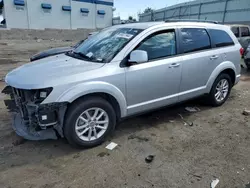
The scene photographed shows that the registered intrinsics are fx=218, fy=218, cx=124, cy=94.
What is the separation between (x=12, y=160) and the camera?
3053 mm

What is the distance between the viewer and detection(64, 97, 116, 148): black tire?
3.03 meters

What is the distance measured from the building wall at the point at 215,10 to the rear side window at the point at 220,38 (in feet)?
63.7

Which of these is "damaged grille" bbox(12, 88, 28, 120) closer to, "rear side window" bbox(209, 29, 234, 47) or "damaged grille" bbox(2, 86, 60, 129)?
"damaged grille" bbox(2, 86, 60, 129)

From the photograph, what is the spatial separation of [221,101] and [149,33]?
8.44ft

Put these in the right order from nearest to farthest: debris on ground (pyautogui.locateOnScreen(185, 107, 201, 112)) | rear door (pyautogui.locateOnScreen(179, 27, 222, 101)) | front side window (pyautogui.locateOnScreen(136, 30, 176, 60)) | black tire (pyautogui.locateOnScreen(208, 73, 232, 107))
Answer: front side window (pyautogui.locateOnScreen(136, 30, 176, 60)) → rear door (pyautogui.locateOnScreen(179, 27, 222, 101)) → black tire (pyautogui.locateOnScreen(208, 73, 232, 107)) → debris on ground (pyautogui.locateOnScreen(185, 107, 201, 112))

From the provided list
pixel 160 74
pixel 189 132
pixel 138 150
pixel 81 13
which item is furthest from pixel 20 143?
pixel 81 13

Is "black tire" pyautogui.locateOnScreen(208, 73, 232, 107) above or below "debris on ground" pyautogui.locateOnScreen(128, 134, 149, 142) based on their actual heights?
above

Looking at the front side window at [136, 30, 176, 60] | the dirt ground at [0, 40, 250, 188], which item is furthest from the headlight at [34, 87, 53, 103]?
the front side window at [136, 30, 176, 60]

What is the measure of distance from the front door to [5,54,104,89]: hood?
25.5 inches

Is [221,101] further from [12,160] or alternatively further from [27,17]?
[27,17]

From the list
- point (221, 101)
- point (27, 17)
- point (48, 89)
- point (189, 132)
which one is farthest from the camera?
point (27, 17)

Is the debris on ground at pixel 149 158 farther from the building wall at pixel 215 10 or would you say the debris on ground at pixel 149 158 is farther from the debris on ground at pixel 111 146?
the building wall at pixel 215 10

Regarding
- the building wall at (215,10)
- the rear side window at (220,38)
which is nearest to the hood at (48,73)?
the rear side window at (220,38)

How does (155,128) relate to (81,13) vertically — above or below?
below
